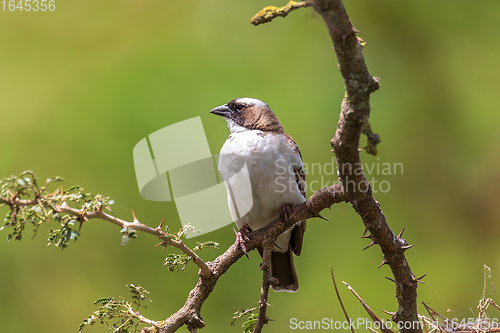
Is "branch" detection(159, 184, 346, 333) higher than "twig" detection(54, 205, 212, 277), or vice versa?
"twig" detection(54, 205, 212, 277)

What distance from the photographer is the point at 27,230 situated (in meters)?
4.40

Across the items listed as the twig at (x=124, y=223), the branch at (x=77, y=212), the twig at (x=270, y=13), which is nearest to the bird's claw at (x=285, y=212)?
the twig at (x=124, y=223)

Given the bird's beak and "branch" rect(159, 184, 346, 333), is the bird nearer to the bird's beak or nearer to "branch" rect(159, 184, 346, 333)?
the bird's beak

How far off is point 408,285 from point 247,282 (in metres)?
2.22

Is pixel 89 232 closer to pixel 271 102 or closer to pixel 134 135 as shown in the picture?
pixel 134 135

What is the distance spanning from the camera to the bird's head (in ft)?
10.9

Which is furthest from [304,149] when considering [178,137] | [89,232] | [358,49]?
[358,49]

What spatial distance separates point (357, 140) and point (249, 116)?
1.63m

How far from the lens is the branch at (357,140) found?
1658 millimetres

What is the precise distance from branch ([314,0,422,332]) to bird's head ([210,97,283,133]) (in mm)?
1264

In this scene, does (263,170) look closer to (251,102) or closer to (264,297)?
(251,102)

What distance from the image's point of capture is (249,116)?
11.3ft

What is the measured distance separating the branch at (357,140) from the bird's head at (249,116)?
49.8 inches

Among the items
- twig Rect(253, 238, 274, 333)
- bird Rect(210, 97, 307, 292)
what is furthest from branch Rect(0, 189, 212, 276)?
bird Rect(210, 97, 307, 292)
